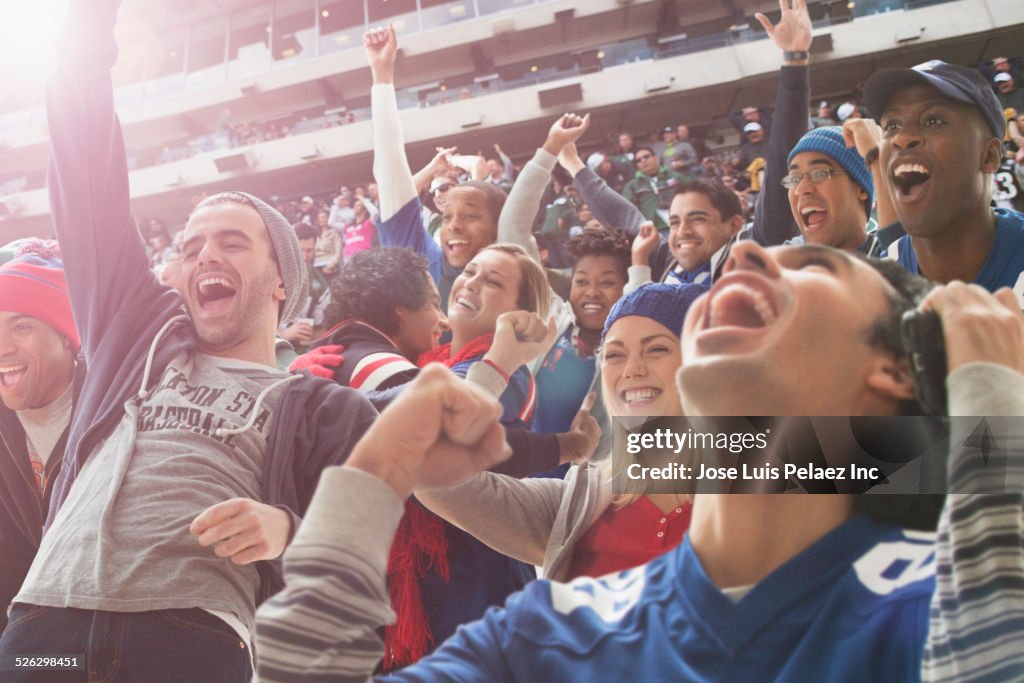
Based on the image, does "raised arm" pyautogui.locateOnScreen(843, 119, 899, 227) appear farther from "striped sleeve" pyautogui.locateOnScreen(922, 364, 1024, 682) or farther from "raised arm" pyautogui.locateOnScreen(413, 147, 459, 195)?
"raised arm" pyautogui.locateOnScreen(413, 147, 459, 195)

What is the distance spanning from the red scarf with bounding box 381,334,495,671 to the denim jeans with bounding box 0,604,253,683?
19 cm

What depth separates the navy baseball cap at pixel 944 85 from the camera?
30.1 inches

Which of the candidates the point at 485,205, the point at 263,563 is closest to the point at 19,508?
the point at 263,563

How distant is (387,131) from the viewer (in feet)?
3.75

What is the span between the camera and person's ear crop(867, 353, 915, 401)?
1.49 feet

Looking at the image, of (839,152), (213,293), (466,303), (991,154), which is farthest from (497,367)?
(991,154)

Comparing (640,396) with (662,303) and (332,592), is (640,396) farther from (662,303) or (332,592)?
(332,592)

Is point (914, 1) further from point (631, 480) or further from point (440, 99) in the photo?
point (631, 480)

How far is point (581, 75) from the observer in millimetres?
2002

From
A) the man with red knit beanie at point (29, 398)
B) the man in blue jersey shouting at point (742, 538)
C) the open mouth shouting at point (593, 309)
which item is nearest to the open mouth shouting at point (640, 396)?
the man in blue jersey shouting at point (742, 538)

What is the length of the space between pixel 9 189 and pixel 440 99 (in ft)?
3.61

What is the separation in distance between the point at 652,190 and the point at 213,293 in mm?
879

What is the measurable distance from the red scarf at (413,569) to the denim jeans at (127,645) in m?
0.19

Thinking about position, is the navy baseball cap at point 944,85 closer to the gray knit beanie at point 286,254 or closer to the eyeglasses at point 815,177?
the eyeglasses at point 815,177
